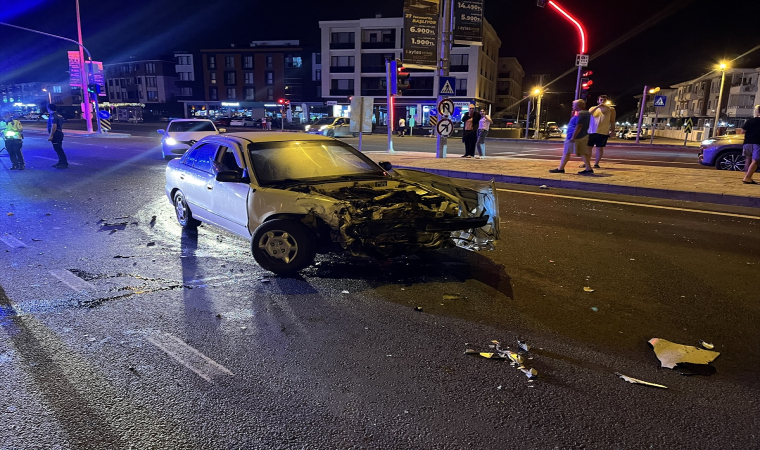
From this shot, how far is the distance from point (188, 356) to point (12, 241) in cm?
462

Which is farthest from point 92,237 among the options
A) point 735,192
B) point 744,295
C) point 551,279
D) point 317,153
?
point 735,192

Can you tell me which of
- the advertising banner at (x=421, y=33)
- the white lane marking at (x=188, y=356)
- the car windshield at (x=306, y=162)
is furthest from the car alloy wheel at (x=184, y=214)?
the advertising banner at (x=421, y=33)

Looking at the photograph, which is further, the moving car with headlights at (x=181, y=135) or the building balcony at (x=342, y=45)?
the building balcony at (x=342, y=45)

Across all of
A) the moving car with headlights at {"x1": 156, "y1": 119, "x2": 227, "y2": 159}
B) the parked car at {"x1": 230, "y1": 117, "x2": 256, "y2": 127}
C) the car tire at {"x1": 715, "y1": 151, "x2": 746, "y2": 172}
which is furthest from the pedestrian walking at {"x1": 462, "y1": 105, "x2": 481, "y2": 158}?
the parked car at {"x1": 230, "y1": 117, "x2": 256, "y2": 127}

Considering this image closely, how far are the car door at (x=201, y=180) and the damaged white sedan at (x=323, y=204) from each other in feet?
0.06

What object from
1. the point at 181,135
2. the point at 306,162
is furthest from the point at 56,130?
the point at 306,162

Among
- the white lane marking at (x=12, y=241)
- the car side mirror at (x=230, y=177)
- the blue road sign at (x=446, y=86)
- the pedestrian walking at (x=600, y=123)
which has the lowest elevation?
the white lane marking at (x=12, y=241)

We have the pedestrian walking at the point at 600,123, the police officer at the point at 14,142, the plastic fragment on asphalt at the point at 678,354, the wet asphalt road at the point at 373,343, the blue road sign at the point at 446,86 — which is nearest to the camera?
the wet asphalt road at the point at 373,343

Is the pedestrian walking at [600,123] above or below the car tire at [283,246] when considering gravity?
above

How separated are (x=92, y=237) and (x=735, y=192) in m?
11.3

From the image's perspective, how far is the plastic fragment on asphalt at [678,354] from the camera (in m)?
3.35

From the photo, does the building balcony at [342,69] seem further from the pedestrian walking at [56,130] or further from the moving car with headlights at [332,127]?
the pedestrian walking at [56,130]

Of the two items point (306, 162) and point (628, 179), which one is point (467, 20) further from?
point (306, 162)

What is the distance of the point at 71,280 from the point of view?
4992 mm
